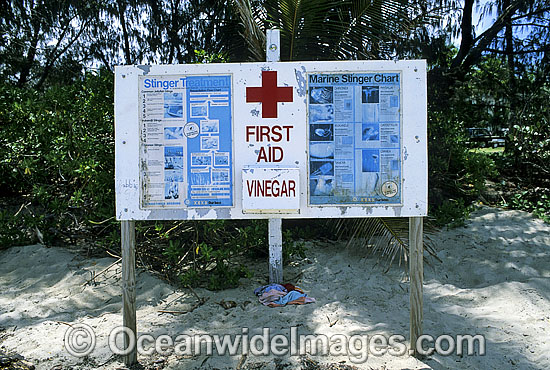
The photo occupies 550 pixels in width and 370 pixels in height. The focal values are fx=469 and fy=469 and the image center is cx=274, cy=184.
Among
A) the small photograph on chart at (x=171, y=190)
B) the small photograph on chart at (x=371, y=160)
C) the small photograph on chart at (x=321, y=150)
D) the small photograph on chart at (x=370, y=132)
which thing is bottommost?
the small photograph on chart at (x=171, y=190)

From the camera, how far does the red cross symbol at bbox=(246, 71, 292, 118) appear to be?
308cm

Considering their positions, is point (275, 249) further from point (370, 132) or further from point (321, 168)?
point (370, 132)

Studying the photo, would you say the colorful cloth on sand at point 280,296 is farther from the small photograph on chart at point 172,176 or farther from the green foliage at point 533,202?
the green foliage at point 533,202

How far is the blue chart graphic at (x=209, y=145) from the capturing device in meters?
3.08

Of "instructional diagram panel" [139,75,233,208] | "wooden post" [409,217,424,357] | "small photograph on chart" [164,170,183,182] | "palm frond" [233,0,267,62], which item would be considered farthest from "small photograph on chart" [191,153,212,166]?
"palm frond" [233,0,267,62]

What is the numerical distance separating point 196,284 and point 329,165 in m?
2.00

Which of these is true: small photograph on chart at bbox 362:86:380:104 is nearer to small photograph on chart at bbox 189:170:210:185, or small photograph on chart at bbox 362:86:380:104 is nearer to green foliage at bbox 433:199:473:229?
small photograph on chart at bbox 189:170:210:185

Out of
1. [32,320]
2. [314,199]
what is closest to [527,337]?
[314,199]

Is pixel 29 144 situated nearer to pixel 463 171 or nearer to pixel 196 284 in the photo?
pixel 196 284

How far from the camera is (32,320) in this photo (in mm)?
3791

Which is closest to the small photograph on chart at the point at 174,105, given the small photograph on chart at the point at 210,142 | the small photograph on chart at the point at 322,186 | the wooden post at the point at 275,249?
the small photograph on chart at the point at 210,142

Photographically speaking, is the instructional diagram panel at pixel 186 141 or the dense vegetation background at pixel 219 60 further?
the dense vegetation background at pixel 219 60

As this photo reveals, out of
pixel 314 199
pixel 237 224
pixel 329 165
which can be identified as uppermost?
pixel 329 165

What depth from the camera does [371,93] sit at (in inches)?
122
